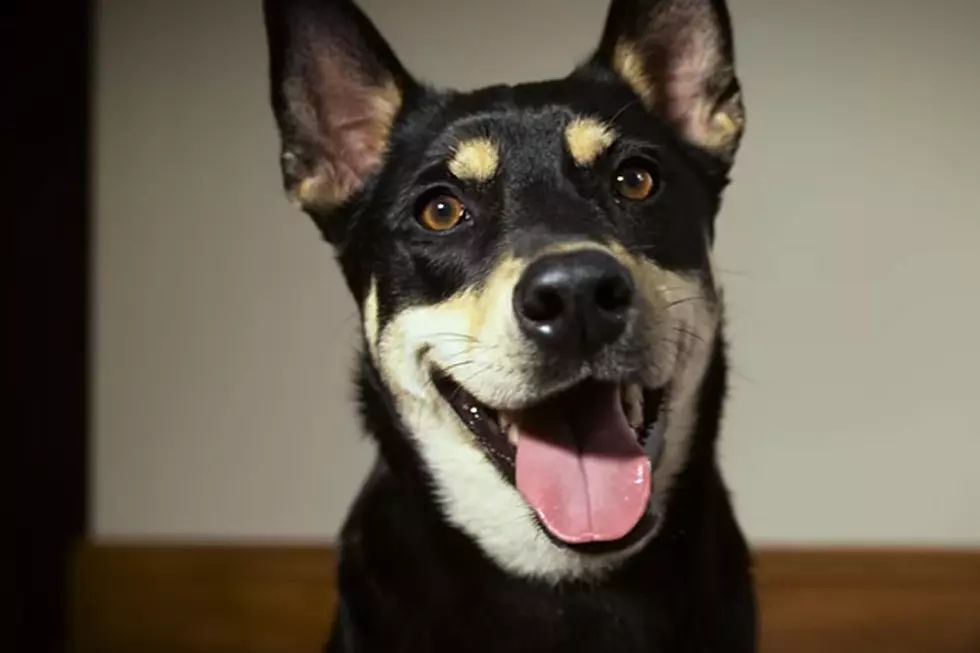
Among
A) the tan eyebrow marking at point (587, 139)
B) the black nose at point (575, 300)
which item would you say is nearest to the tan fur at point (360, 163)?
the tan eyebrow marking at point (587, 139)

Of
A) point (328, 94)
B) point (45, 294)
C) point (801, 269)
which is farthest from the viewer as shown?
point (45, 294)

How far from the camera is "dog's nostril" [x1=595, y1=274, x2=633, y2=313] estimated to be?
1027mm

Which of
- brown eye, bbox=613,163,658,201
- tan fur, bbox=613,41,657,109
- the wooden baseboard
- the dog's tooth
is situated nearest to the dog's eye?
brown eye, bbox=613,163,658,201

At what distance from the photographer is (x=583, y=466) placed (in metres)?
1.12

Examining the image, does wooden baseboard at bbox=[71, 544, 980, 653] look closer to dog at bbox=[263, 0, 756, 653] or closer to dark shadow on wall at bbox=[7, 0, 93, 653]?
dark shadow on wall at bbox=[7, 0, 93, 653]

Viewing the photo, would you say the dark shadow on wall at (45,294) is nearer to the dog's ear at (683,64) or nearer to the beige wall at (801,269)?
the beige wall at (801,269)

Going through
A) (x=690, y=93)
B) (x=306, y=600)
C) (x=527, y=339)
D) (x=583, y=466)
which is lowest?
(x=306, y=600)

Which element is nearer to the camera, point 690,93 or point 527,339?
point 527,339

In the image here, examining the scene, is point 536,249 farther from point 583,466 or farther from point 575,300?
point 583,466

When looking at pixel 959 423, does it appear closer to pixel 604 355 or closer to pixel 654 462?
pixel 654 462

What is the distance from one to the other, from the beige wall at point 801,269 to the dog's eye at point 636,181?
202mm

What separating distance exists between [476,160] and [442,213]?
7cm

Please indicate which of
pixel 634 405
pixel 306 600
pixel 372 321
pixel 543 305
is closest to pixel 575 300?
pixel 543 305

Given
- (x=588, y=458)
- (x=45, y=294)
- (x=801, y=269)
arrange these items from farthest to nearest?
(x=45, y=294) < (x=801, y=269) < (x=588, y=458)
